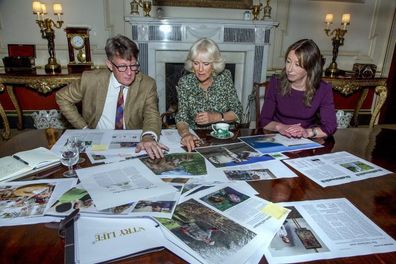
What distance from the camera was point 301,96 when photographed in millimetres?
1766

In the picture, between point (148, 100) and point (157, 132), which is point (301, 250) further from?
point (148, 100)

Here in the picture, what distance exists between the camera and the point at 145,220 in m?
0.77

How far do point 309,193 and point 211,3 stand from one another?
2859 mm

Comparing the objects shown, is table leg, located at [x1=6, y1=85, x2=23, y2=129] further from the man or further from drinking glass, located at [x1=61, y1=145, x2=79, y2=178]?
drinking glass, located at [x1=61, y1=145, x2=79, y2=178]

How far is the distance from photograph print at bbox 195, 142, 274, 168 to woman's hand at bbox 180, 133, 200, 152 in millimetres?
30

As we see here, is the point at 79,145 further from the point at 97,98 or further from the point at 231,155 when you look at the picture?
the point at 231,155

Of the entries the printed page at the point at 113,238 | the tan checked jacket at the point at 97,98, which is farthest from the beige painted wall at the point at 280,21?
the printed page at the point at 113,238

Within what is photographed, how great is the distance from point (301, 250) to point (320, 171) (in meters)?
0.50

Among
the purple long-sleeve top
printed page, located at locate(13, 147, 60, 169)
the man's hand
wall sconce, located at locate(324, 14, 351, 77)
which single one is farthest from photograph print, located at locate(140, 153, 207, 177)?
wall sconce, located at locate(324, 14, 351, 77)

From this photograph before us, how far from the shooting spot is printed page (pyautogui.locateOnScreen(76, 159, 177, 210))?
853mm

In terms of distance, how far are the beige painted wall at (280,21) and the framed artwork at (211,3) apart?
0.06 metres

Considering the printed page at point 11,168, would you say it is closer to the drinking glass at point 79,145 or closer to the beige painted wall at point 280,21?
the drinking glass at point 79,145

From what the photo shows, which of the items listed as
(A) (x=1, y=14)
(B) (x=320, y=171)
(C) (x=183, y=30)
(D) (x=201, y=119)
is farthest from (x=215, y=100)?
(A) (x=1, y=14)

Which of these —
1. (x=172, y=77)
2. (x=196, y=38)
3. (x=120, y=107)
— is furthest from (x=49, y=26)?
(x=120, y=107)
